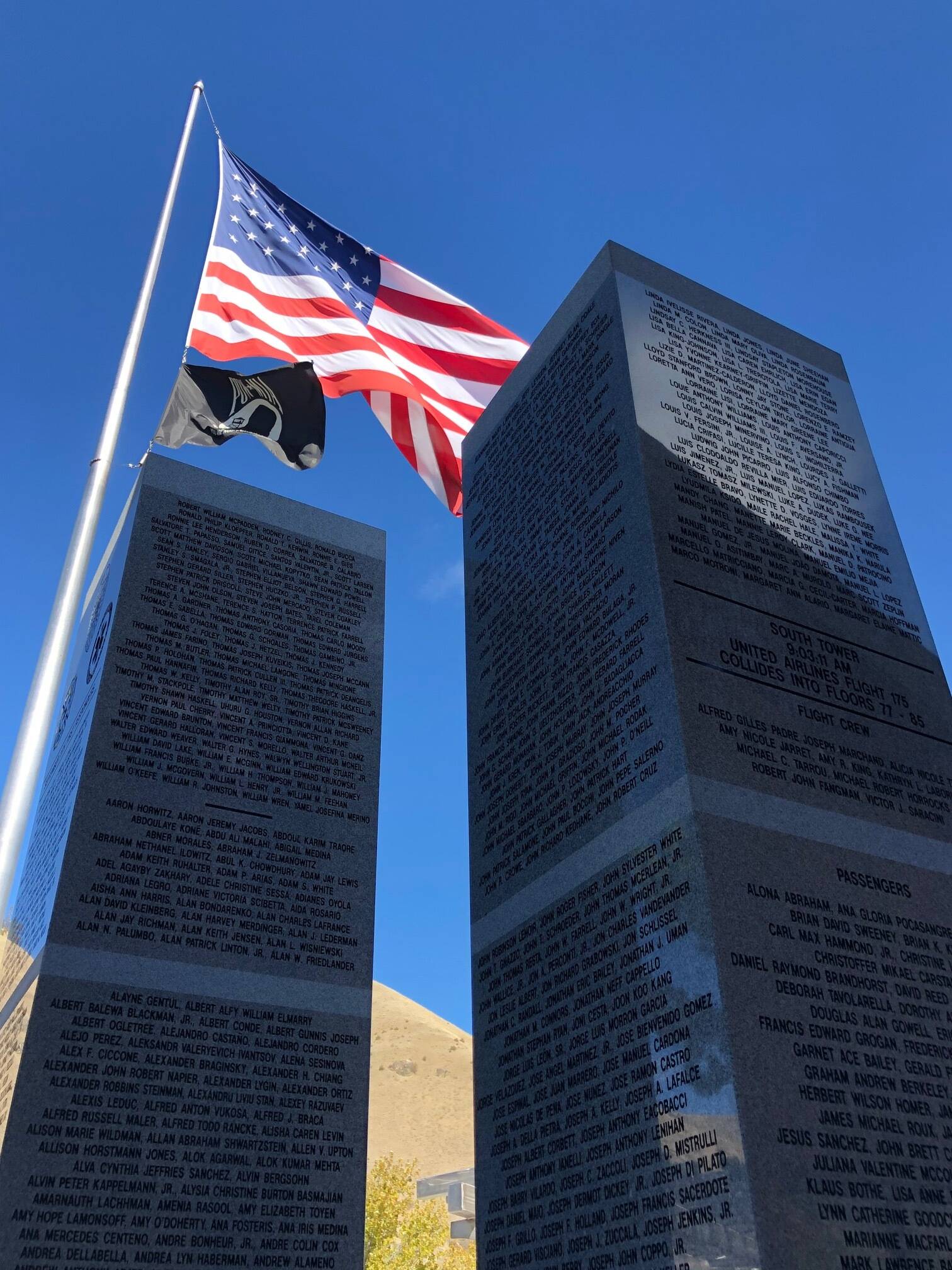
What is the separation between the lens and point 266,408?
1391cm

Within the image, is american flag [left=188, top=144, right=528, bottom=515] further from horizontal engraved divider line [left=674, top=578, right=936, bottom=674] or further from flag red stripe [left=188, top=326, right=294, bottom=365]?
horizontal engraved divider line [left=674, top=578, right=936, bottom=674]

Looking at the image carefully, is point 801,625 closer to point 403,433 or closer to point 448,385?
point 403,433

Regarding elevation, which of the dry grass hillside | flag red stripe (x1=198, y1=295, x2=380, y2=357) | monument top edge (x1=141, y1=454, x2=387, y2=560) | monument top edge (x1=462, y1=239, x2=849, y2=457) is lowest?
monument top edge (x1=462, y1=239, x2=849, y2=457)

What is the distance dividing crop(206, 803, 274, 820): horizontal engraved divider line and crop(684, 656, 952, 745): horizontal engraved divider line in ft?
19.0

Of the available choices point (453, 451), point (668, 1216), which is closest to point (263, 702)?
point (453, 451)

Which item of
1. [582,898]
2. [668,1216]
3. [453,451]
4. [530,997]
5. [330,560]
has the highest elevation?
[453,451]

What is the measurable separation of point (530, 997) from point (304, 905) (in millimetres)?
4282

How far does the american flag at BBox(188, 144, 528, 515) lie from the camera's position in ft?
45.5

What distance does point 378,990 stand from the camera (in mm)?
163625

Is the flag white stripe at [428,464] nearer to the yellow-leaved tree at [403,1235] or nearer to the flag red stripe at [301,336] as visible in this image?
the flag red stripe at [301,336]

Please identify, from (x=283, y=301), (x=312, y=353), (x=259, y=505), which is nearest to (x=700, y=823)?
(x=259, y=505)

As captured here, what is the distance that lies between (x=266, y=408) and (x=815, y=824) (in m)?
9.80

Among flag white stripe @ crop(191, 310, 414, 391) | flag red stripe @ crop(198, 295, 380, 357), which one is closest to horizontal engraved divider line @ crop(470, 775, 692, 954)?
flag white stripe @ crop(191, 310, 414, 391)

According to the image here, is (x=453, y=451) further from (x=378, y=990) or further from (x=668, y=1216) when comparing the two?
(x=378, y=990)
